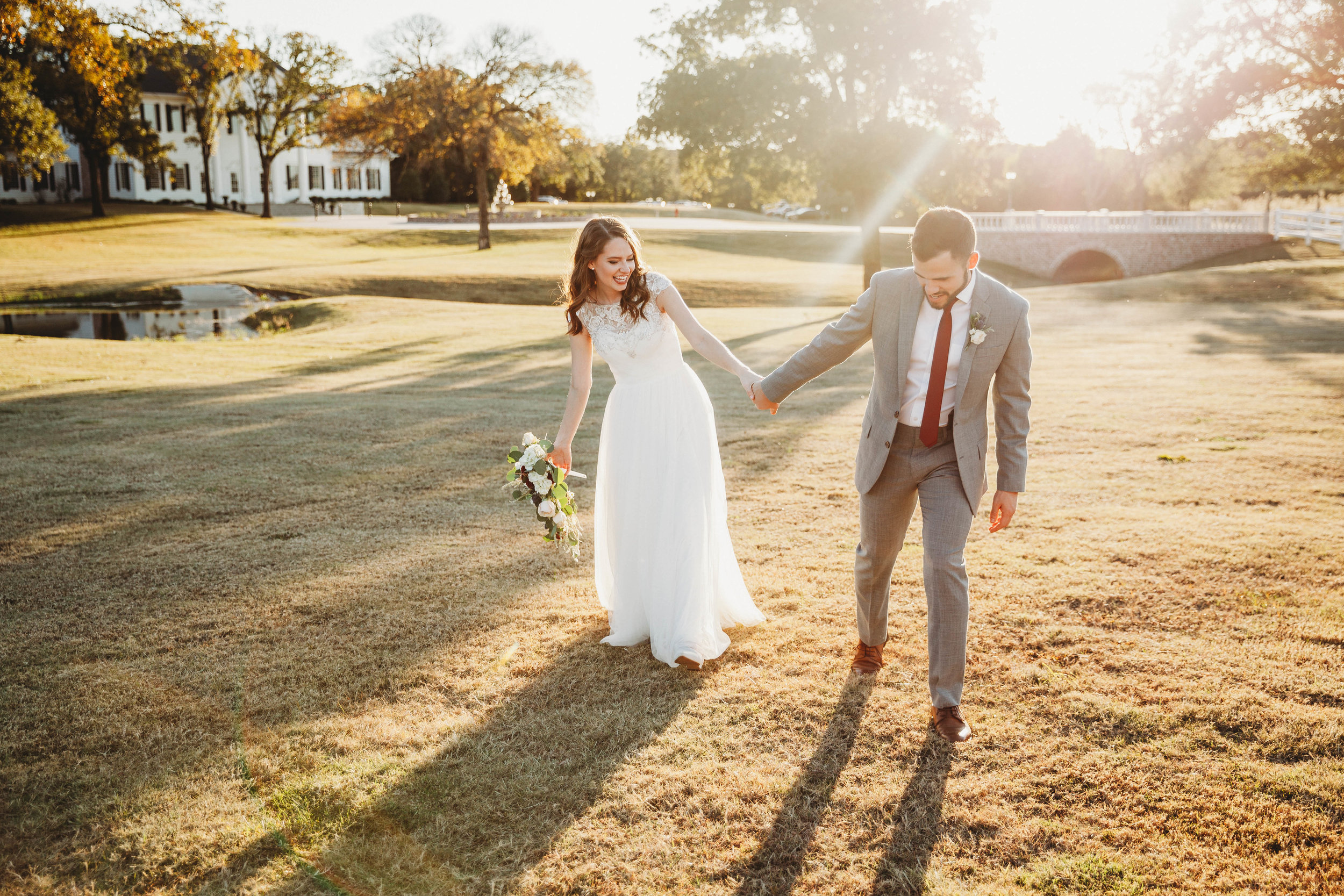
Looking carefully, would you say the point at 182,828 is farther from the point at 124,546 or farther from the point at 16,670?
the point at 124,546

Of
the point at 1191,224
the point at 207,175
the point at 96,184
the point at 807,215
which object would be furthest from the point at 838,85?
the point at 807,215

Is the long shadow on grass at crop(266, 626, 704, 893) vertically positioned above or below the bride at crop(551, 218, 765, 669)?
below

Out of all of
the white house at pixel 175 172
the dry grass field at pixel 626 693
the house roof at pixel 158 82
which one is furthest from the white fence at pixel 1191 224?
the house roof at pixel 158 82

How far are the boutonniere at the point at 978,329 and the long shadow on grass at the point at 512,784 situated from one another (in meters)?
2.16

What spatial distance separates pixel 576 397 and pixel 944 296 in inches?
83.9

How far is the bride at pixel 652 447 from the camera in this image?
482 cm

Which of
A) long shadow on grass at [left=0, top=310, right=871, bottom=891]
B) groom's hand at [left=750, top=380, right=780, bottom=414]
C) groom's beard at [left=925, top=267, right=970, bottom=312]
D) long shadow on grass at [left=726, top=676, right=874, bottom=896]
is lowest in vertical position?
long shadow on grass at [left=726, top=676, right=874, bottom=896]

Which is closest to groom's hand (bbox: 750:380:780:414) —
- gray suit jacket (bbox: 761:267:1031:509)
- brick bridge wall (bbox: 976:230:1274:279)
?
gray suit jacket (bbox: 761:267:1031:509)

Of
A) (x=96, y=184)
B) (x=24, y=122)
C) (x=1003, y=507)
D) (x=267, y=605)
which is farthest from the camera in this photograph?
(x=96, y=184)

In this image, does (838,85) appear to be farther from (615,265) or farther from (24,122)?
(24,122)

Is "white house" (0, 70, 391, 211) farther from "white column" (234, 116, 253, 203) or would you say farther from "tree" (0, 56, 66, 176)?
"tree" (0, 56, 66, 176)

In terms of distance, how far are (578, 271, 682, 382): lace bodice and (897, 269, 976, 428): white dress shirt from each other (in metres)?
1.32

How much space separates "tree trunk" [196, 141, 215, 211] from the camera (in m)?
59.5

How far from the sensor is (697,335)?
16.3 feet
